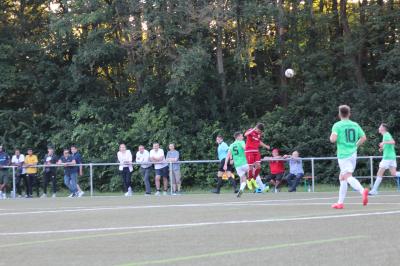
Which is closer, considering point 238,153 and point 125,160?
point 238,153

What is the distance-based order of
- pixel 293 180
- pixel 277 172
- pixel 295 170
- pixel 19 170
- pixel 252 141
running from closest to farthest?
pixel 252 141, pixel 295 170, pixel 293 180, pixel 277 172, pixel 19 170

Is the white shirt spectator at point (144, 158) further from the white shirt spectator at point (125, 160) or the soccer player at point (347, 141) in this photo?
the soccer player at point (347, 141)

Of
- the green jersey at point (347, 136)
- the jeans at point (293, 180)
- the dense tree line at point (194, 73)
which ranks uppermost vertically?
the dense tree line at point (194, 73)

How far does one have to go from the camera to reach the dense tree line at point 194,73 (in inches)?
1425

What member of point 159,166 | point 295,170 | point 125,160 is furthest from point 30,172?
point 295,170

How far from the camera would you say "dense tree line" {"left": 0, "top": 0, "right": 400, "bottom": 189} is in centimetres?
3619

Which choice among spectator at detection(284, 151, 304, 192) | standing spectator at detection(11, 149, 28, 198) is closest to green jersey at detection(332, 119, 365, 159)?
spectator at detection(284, 151, 304, 192)

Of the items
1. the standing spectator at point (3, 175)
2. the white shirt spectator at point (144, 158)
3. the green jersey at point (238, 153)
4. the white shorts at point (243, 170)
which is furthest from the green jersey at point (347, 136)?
the standing spectator at point (3, 175)

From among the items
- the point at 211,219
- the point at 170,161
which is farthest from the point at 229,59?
the point at 211,219

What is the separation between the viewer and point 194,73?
119 feet

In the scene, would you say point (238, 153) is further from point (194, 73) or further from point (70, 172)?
point (194, 73)

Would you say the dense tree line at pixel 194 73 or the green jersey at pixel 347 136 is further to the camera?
the dense tree line at pixel 194 73

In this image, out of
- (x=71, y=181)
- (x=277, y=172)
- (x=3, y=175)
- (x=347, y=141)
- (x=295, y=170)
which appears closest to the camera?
(x=347, y=141)

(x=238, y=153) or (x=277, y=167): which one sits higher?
(x=238, y=153)
